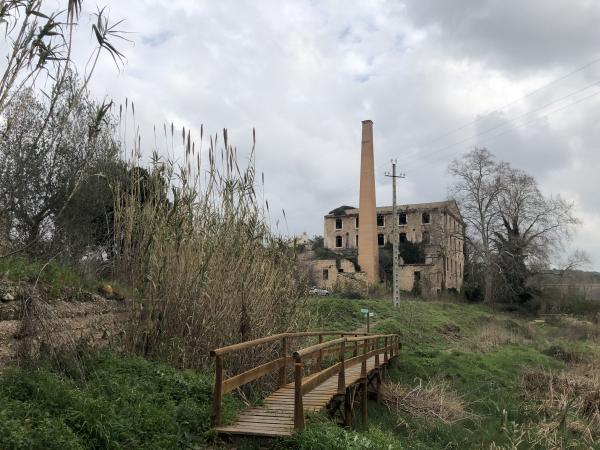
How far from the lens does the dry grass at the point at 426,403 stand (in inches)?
505

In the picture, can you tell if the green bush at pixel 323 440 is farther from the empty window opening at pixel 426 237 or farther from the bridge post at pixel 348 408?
the empty window opening at pixel 426 237

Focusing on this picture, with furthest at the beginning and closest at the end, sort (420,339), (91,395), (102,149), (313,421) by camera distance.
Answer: (420,339)
(102,149)
(313,421)
(91,395)

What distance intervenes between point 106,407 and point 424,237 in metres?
52.2

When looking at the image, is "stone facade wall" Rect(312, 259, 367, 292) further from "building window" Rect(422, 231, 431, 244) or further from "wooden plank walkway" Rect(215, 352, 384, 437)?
"wooden plank walkway" Rect(215, 352, 384, 437)

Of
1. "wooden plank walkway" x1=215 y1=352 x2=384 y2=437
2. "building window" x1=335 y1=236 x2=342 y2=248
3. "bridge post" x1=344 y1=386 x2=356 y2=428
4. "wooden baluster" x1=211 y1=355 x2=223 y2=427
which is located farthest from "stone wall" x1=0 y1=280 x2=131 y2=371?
"building window" x1=335 y1=236 x2=342 y2=248

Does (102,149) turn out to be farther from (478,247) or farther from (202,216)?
(478,247)

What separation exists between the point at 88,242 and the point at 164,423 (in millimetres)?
5913

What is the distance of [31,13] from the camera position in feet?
16.3

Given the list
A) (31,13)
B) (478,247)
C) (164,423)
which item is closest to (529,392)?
(164,423)

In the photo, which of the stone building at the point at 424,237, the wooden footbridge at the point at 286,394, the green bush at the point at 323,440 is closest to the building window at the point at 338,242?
the stone building at the point at 424,237

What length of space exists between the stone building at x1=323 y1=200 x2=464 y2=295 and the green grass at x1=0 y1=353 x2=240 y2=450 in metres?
43.0

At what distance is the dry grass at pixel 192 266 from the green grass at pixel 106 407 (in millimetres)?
862

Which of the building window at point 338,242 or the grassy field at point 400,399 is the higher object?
the building window at point 338,242

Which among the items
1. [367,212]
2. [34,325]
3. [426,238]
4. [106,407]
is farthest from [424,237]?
[106,407]
